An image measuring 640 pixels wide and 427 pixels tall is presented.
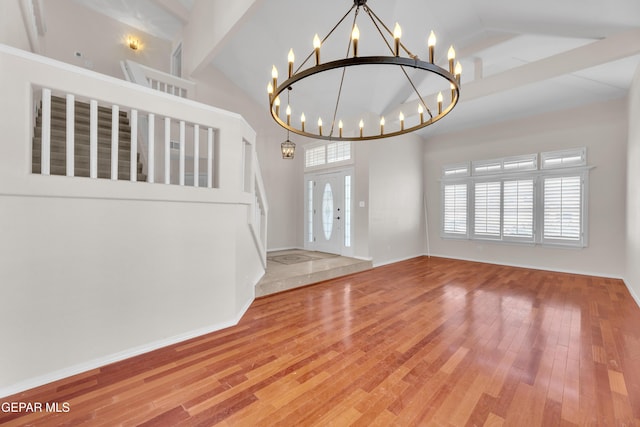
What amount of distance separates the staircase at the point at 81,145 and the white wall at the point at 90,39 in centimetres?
189

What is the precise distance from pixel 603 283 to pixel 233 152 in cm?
632

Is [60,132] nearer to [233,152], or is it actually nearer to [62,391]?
[233,152]

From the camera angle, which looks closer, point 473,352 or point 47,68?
point 47,68

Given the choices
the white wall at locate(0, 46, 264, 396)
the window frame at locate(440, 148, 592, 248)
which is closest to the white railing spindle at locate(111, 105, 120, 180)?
the white wall at locate(0, 46, 264, 396)

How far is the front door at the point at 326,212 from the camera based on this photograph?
6.23 m

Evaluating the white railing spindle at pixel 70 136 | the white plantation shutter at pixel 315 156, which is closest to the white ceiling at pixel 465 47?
the white plantation shutter at pixel 315 156

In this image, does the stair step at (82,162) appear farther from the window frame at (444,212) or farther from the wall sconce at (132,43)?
the window frame at (444,212)

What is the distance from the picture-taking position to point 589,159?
16.5ft

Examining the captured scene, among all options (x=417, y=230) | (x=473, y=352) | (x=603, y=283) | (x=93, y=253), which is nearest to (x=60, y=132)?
(x=93, y=253)

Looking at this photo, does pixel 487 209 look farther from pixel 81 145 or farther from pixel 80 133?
pixel 80 133

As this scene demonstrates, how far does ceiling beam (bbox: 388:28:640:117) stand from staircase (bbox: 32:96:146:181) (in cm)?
561

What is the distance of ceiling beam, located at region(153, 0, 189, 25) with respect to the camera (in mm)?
5977

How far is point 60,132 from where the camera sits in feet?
11.3

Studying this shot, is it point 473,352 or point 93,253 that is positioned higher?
point 93,253
